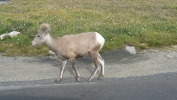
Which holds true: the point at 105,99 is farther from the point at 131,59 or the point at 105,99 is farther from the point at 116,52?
the point at 116,52

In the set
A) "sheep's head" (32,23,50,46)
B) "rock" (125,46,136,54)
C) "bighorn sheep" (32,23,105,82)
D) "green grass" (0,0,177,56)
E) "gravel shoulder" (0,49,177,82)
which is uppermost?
"sheep's head" (32,23,50,46)

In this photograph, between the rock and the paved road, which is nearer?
the paved road

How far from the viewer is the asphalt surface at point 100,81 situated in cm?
696

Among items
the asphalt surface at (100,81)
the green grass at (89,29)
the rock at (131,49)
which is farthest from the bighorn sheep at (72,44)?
the rock at (131,49)

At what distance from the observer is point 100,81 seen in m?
8.24

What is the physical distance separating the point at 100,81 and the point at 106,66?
1.37 m

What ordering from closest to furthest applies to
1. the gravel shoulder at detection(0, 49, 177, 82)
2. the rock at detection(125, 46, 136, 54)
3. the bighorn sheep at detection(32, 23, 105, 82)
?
the bighorn sheep at detection(32, 23, 105, 82) → the gravel shoulder at detection(0, 49, 177, 82) → the rock at detection(125, 46, 136, 54)

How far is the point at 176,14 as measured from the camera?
19.3 m

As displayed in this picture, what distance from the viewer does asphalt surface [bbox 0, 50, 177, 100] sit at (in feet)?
22.8

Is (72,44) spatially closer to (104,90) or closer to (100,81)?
(100,81)

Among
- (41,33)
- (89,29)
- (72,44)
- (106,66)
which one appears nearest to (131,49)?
(106,66)

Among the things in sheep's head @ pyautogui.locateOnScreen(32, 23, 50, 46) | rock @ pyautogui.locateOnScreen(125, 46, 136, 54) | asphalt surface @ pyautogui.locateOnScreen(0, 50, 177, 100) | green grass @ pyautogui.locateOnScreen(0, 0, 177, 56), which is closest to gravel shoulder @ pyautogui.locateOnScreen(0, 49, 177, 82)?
asphalt surface @ pyautogui.locateOnScreen(0, 50, 177, 100)

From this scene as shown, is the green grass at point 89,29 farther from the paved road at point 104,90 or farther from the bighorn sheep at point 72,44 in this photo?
the paved road at point 104,90

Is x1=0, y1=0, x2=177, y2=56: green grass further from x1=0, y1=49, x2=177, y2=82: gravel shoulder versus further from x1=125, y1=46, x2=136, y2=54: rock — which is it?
x1=0, y1=49, x2=177, y2=82: gravel shoulder
